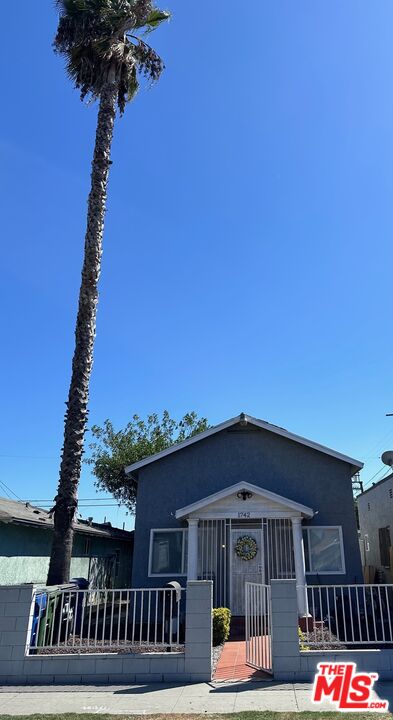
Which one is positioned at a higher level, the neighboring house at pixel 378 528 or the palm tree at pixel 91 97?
the palm tree at pixel 91 97

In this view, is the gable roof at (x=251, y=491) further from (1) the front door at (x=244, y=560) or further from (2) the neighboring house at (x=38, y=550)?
(2) the neighboring house at (x=38, y=550)

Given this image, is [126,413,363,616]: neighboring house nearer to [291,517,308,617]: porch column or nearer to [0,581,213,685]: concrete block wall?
[291,517,308,617]: porch column

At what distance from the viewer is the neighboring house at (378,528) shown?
1706 cm

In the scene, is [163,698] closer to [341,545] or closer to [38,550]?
[341,545]

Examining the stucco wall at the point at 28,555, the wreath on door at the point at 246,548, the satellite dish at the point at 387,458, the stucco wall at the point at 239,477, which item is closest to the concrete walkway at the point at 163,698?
the stucco wall at the point at 28,555

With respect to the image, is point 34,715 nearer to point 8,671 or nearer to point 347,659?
point 8,671

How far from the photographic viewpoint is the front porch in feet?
45.4

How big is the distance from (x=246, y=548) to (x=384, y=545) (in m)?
6.13

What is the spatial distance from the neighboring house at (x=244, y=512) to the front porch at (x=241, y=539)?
1.0 inches

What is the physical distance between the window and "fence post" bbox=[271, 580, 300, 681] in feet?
34.5

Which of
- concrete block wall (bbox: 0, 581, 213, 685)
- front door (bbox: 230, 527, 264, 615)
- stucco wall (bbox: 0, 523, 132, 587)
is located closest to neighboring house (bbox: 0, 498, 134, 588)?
stucco wall (bbox: 0, 523, 132, 587)

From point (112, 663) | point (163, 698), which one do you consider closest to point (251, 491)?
point (112, 663)

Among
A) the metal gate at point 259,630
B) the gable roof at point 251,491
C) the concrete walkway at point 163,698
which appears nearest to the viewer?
the concrete walkway at point 163,698

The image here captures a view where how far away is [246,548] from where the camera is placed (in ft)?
47.5
